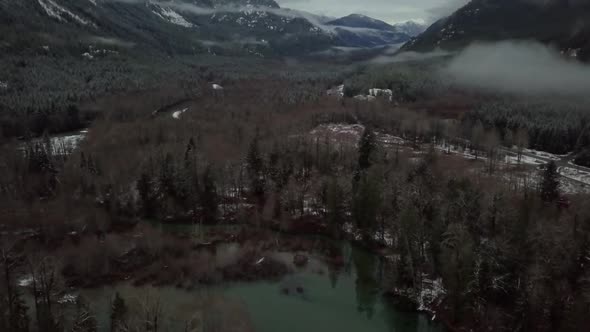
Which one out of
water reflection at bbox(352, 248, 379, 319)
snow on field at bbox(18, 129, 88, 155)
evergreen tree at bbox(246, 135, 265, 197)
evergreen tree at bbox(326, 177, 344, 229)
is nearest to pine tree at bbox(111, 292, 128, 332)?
water reflection at bbox(352, 248, 379, 319)

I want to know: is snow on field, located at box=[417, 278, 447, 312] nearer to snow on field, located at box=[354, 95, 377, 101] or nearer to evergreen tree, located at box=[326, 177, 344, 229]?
evergreen tree, located at box=[326, 177, 344, 229]

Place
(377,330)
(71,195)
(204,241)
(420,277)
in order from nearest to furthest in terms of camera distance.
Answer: (377,330), (420,277), (204,241), (71,195)

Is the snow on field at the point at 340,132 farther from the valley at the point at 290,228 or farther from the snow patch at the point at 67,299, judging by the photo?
the snow patch at the point at 67,299

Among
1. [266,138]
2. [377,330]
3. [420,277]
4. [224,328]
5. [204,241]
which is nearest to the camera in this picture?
[224,328]

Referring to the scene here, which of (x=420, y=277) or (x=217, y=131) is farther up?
(x=217, y=131)

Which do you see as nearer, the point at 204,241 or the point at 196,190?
the point at 204,241

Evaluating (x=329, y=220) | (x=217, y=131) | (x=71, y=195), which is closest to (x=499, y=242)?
(x=329, y=220)

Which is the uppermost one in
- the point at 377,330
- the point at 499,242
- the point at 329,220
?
the point at 499,242

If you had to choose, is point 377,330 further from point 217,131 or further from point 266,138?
point 217,131
